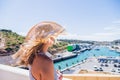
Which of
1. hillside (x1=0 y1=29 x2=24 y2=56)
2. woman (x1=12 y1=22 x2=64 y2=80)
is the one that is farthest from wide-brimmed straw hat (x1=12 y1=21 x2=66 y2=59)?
hillside (x1=0 y1=29 x2=24 y2=56)

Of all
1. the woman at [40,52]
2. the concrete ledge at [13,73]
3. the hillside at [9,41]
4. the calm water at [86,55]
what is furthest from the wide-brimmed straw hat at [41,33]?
the hillside at [9,41]

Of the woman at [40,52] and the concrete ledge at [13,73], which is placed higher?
the woman at [40,52]

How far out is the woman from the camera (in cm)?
119

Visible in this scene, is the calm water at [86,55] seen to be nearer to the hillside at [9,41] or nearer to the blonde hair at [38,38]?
the hillside at [9,41]

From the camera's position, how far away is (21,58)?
4.49 ft

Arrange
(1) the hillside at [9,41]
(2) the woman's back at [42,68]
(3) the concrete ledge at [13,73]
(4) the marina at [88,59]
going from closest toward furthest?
(2) the woman's back at [42,68] → (3) the concrete ledge at [13,73] → (4) the marina at [88,59] → (1) the hillside at [9,41]

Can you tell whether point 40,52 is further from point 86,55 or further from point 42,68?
point 86,55

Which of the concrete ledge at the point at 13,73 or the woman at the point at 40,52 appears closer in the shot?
the woman at the point at 40,52

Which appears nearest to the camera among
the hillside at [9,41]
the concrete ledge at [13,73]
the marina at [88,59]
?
the concrete ledge at [13,73]

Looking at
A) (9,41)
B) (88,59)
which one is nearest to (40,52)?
(88,59)

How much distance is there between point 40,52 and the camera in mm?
1258

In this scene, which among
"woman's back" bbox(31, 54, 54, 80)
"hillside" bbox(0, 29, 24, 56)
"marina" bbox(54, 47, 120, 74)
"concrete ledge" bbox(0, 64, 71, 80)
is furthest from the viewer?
"hillside" bbox(0, 29, 24, 56)

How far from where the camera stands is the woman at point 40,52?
119cm

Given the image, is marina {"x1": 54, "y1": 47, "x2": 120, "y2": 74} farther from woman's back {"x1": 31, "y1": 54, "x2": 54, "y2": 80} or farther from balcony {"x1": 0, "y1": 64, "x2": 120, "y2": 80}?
woman's back {"x1": 31, "y1": 54, "x2": 54, "y2": 80}
